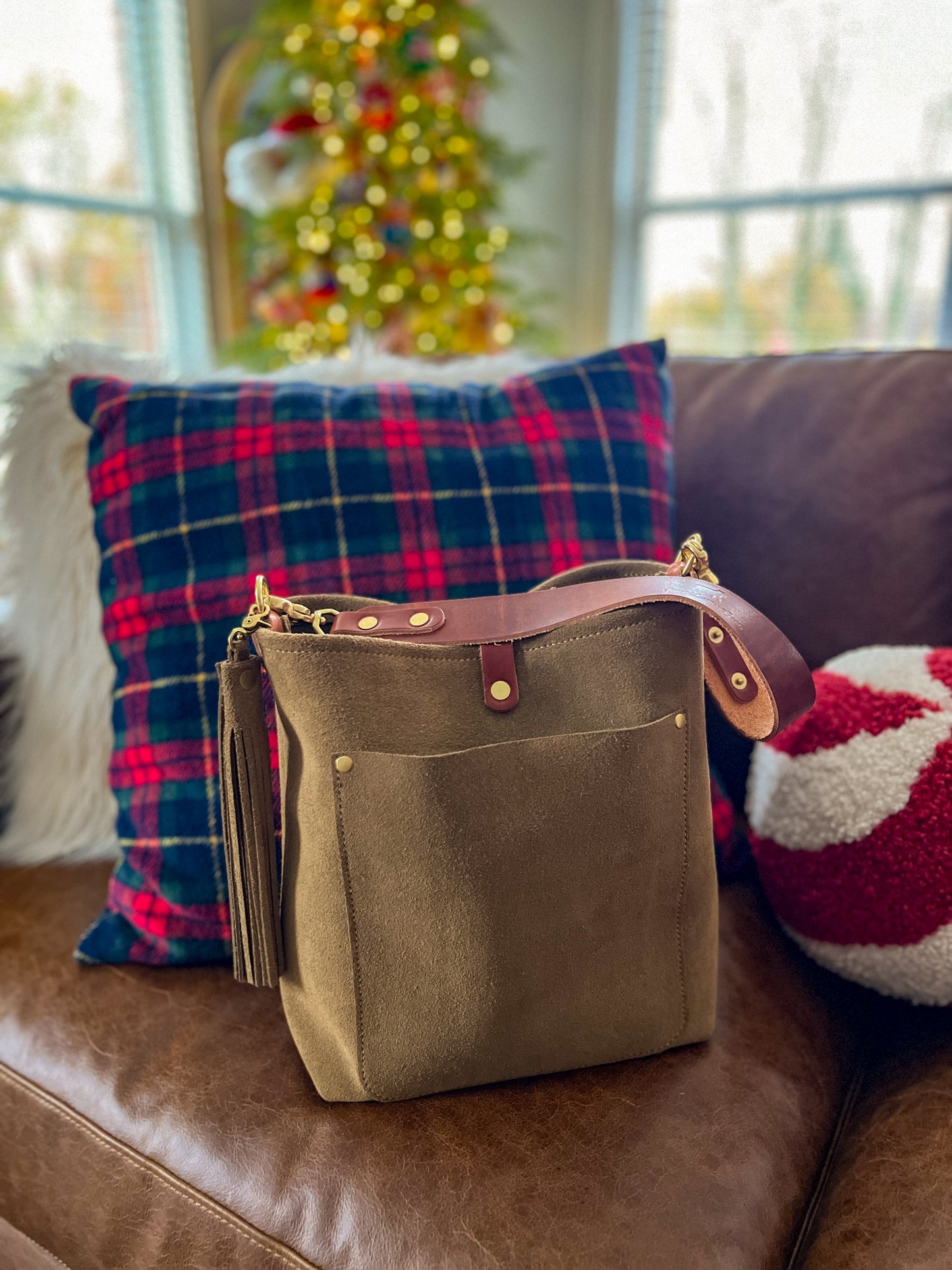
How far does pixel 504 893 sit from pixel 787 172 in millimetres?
2420

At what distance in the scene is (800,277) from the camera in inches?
94.0

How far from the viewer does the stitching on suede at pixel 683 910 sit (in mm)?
554

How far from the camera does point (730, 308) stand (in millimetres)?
2494

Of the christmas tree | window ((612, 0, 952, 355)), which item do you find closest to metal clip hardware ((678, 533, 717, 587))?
the christmas tree

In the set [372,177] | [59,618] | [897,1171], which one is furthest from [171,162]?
[897,1171]

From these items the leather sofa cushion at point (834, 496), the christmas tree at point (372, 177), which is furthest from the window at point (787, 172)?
the leather sofa cushion at point (834, 496)

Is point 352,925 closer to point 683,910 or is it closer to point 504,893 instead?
point 504,893

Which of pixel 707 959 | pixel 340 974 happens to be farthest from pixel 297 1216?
pixel 707 959

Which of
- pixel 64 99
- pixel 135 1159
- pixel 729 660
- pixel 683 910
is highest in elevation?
pixel 64 99

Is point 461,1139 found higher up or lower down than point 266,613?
lower down

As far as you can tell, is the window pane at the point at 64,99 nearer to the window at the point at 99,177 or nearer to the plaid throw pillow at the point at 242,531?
the window at the point at 99,177

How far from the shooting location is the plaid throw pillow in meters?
0.68

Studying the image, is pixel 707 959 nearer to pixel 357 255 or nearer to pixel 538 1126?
pixel 538 1126

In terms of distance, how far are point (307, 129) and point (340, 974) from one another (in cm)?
204
